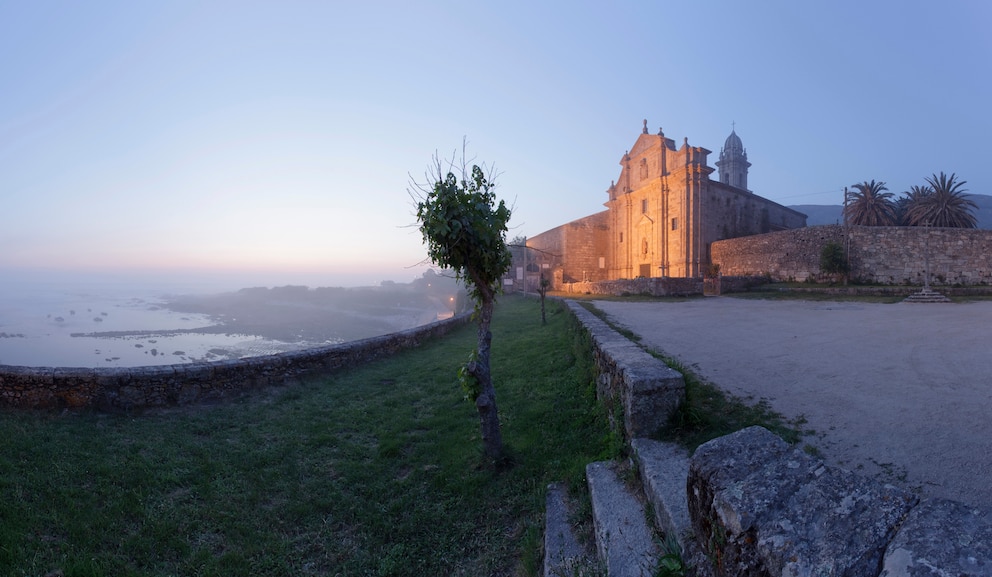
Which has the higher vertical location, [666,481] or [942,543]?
[942,543]

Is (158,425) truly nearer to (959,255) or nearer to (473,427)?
(473,427)

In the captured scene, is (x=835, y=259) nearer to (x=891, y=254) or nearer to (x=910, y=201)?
(x=891, y=254)

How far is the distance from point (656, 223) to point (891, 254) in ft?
53.9

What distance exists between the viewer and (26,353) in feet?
82.2

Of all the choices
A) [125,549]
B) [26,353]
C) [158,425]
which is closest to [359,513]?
[125,549]

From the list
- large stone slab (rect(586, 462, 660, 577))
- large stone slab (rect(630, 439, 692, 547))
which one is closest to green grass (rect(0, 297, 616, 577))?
large stone slab (rect(586, 462, 660, 577))

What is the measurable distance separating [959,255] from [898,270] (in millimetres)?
2166

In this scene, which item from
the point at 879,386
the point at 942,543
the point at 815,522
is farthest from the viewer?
the point at 879,386

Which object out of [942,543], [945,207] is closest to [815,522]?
[942,543]

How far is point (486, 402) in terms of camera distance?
17.0ft

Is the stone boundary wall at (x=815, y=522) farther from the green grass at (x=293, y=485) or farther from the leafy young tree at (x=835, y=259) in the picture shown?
the leafy young tree at (x=835, y=259)

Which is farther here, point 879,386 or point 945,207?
point 945,207

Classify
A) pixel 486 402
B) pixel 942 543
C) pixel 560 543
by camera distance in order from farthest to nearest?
1. pixel 486 402
2. pixel 560 543
3. pixel 942 543

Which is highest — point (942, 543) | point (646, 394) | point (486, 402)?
point (942, 543)
